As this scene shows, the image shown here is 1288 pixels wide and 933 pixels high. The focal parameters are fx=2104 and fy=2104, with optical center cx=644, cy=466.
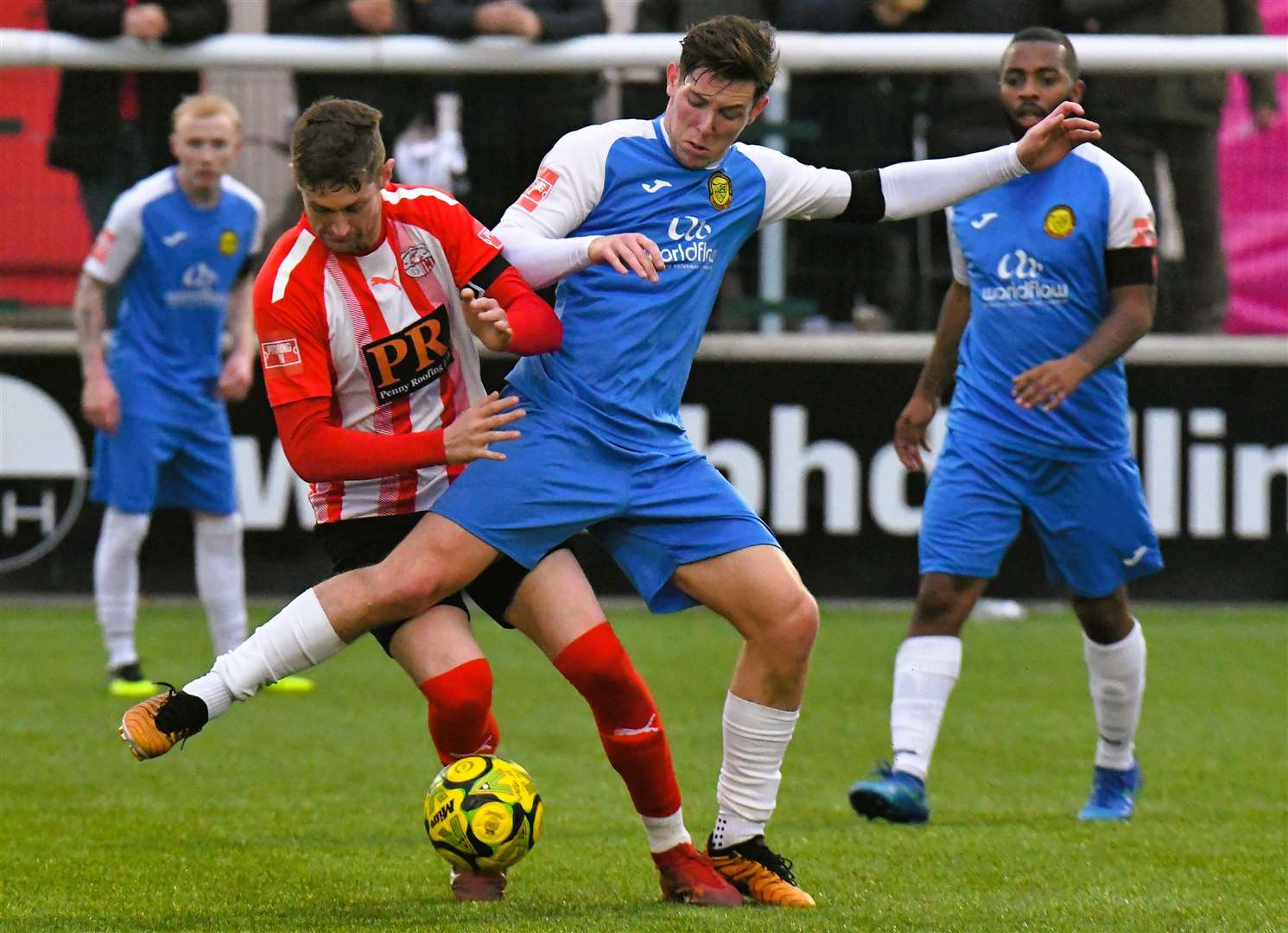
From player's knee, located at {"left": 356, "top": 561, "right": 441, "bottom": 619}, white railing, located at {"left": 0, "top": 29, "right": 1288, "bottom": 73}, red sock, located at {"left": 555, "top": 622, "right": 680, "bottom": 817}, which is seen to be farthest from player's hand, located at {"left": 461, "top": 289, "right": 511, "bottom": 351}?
white railing, located at {"left": 0, "top": 29, "right": 1288, "bottom": 73}

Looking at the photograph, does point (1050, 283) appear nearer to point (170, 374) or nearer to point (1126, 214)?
point (1126, 214)

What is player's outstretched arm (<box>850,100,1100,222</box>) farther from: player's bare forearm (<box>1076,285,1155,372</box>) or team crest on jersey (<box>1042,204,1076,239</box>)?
team crest on jersey (<box>1042,204,1076,239</box>)

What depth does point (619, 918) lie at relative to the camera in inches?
185

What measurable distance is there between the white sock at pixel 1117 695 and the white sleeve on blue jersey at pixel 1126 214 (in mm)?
1210

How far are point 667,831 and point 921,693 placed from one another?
5.00ft

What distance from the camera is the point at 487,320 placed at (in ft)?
15.5

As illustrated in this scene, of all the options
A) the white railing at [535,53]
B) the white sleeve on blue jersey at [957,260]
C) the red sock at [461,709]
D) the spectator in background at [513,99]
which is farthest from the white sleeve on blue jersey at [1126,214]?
the spectator in background at [513,99]

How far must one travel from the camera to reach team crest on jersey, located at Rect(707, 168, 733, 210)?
201 inches

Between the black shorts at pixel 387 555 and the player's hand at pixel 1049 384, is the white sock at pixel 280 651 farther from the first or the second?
the player's hand at pixel 1049 384

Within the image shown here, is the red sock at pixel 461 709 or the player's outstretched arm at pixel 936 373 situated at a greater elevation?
the player's outstretched arm at pixel 936 373

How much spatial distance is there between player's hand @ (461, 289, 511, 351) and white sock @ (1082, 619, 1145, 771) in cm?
254

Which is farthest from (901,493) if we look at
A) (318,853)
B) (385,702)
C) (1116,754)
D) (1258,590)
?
(318,853)

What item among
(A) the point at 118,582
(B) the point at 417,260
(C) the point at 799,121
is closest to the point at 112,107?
(A) the point at 118,582

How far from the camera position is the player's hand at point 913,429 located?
257 inches
